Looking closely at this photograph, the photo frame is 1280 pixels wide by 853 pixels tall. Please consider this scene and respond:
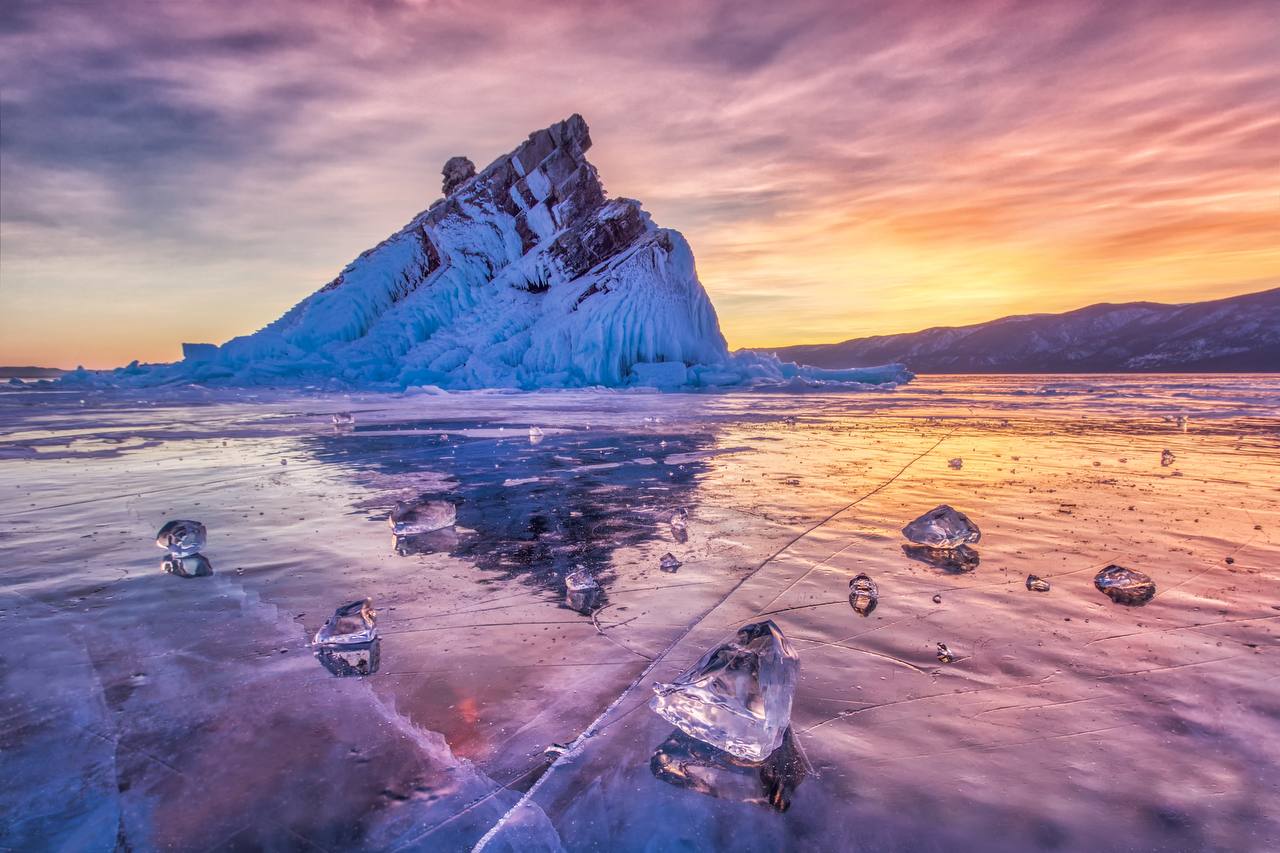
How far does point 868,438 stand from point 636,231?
25.1 m

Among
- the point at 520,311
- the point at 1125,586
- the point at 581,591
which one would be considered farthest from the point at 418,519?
the point at 520,311

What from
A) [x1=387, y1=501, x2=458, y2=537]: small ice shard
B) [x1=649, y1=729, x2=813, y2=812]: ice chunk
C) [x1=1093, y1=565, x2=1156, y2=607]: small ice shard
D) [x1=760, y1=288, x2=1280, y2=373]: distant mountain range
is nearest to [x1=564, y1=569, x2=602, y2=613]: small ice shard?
[x1=649, y1=729, x2=813, y2=812]: ice chunk

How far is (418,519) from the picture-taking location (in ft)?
12.8

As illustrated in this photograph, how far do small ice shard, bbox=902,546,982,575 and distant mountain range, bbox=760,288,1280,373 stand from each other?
350ft

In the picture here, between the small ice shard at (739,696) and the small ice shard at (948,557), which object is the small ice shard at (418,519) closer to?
the small ice shard at (739,696)

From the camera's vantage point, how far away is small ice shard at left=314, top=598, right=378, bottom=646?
2.23 metres

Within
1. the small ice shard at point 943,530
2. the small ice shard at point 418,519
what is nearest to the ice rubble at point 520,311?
the small ice shard at point 418,519

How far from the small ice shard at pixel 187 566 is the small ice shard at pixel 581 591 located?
1788 millimetres

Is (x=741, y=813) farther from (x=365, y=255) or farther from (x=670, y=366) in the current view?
(x=365, y=255)

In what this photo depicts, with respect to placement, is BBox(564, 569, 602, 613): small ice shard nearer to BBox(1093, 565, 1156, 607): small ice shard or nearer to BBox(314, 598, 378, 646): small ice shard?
BBox(314, 598, 378, 646): small ice shard

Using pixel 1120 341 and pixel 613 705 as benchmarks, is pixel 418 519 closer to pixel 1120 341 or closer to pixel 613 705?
pixel 613 705

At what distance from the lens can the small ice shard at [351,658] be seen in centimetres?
203

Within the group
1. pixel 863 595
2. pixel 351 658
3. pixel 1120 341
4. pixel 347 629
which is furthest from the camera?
pixel 1120 341

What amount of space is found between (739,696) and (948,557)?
213 cm
